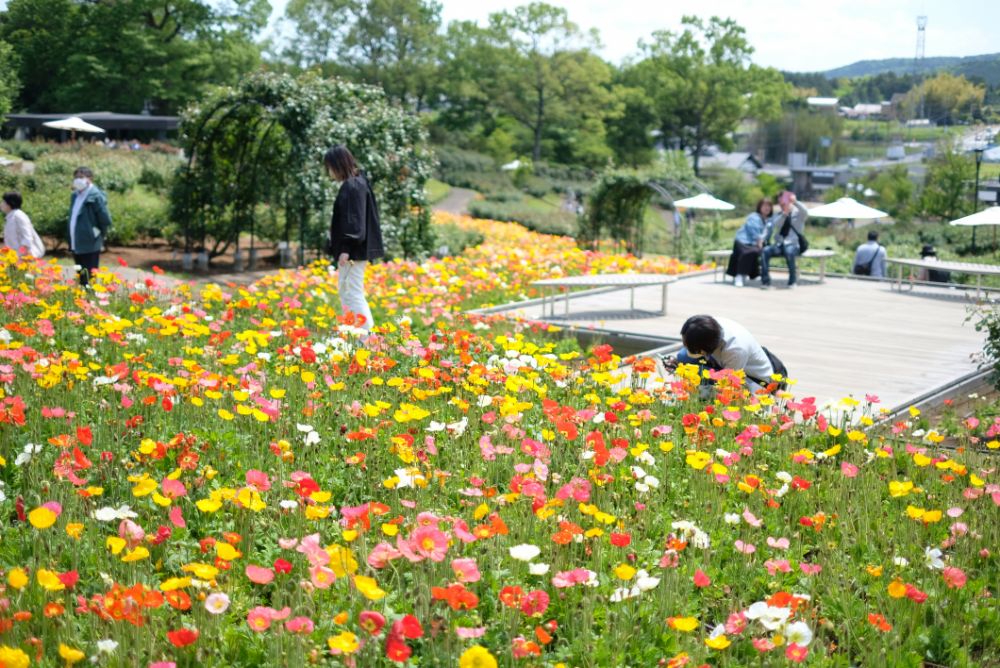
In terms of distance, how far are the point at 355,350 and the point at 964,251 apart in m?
24.5

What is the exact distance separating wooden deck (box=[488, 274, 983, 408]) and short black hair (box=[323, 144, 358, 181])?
2830 millimetres

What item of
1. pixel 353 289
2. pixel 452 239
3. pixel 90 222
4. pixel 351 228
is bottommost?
pixel 452 239

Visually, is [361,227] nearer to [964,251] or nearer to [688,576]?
[688,576]

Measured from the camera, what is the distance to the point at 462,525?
9.89 ft

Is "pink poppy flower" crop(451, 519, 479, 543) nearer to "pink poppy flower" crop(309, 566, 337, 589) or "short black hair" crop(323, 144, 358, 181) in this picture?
"pink poppy flower" crop(309, 566, 337, 589)

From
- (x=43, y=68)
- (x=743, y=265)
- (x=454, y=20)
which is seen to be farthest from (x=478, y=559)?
(x=454, y=20)

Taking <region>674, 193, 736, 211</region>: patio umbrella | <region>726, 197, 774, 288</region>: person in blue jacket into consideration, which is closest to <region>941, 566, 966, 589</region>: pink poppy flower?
<region>726, 197, 774, 288</region>: person in blue jacket

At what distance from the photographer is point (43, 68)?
1930 inches

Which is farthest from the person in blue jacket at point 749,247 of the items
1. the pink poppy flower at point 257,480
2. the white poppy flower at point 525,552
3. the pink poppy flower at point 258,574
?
the pink poppy flower at point 258,574

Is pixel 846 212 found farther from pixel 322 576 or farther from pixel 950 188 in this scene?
pixel 950 188

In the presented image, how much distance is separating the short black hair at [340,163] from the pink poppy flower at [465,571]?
507cm

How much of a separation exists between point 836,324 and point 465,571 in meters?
8.10

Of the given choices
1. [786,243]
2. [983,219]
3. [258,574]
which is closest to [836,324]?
[786,243]

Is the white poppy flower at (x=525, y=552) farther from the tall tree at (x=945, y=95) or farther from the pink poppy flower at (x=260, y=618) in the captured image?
the tall tree at (x=945, y=95)
